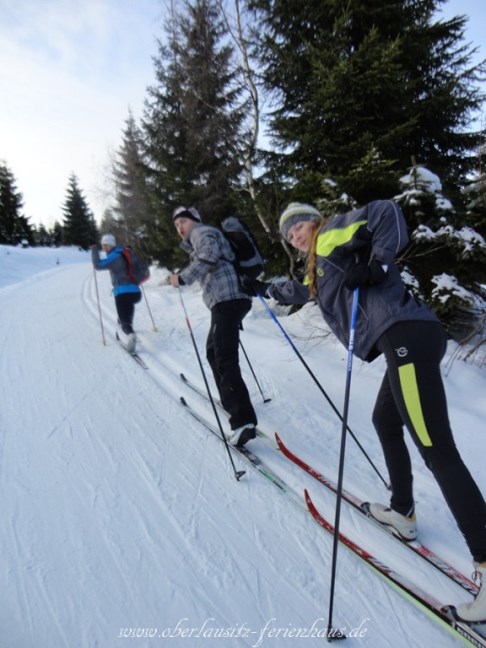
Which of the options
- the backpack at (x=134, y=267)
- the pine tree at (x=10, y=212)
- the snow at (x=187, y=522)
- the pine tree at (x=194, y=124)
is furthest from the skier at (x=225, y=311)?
the pine tree at (x=10, y=212)

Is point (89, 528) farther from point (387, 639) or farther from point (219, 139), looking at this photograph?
point (219, 139)

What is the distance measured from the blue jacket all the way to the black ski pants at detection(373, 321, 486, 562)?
5430 millimetres

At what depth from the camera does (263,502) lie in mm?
2742

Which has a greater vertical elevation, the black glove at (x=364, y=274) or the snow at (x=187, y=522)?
the black glove at (x=364, y=274)

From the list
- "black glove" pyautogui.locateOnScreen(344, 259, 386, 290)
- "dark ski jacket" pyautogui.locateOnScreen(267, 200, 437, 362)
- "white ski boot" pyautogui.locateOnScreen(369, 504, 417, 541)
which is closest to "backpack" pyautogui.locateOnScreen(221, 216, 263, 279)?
"dark ski jacket" pyautogui.locateOnScreen(267, 200, 437, 362)

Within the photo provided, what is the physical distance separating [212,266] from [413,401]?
2099mm

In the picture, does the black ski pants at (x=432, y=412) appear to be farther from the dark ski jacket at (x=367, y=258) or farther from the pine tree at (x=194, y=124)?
the pine tree at (x=194, y=124)

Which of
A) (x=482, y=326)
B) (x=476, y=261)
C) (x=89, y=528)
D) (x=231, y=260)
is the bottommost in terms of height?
(x=89, y=528)

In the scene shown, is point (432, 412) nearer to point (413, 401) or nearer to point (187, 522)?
point (413, 401)

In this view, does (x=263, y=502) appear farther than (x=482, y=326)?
No

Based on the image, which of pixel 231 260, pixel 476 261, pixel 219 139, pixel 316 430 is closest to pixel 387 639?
pixel 316 430

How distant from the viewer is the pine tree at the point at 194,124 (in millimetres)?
9852

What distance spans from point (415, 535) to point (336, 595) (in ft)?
2.32

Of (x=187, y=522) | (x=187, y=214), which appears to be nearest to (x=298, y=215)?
(x=187, y=214)
